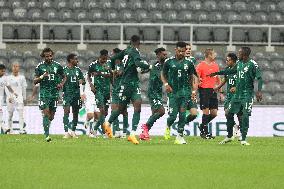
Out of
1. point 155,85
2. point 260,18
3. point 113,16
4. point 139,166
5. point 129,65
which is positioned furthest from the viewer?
point 260,18

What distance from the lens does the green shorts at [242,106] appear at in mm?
18359

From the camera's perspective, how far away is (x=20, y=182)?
1080 cm

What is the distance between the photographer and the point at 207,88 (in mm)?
22734

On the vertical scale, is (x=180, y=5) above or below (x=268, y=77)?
above

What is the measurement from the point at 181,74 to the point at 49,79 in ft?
10.7

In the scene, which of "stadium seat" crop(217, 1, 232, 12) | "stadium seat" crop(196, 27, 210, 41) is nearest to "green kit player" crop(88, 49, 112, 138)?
"stadium seat" crop(196, 27, 210, 41)

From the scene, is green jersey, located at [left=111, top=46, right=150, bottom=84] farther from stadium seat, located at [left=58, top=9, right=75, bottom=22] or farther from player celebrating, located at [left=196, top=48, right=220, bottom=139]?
stadium seat, located at [left=58, top=9, right=75, bottom=22]

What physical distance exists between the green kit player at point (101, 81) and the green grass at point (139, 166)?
531 cm

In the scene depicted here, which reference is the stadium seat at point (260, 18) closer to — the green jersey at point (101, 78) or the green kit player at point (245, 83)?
the green jersey at point (101, 78)

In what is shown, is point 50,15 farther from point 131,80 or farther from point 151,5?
point 131,80

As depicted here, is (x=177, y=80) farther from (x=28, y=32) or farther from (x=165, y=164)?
(x=28, y=32)

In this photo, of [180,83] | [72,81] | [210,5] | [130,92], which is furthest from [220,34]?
[180,83]

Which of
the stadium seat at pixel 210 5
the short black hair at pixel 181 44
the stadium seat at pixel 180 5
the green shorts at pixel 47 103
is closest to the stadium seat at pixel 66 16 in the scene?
the stadium seat at pixel 180 5

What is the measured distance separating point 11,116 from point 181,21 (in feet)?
25.9
